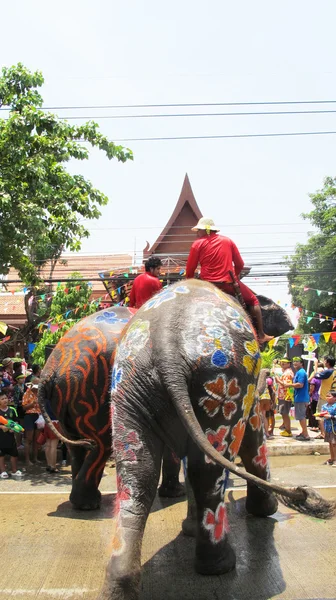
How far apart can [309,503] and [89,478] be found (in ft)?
9.18

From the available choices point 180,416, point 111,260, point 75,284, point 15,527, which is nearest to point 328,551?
point 180,416

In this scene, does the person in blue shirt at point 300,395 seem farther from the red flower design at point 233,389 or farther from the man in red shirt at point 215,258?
the red flower design at point 233,389

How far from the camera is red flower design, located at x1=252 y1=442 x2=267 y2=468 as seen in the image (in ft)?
16.2

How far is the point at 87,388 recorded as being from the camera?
514 cm

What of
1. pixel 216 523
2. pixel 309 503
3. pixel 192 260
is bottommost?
pixel 216 523

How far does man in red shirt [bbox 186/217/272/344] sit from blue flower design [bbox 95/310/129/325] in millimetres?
996

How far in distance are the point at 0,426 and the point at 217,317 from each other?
4.71 m

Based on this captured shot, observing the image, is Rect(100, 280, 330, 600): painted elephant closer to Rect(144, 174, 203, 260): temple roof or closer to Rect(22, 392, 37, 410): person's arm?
Rect(22, 392, 37, 410): person's arm

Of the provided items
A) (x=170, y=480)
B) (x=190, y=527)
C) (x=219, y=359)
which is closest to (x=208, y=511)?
(x=219, y=359)

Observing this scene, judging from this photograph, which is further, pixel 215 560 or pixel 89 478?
pixel 89 478

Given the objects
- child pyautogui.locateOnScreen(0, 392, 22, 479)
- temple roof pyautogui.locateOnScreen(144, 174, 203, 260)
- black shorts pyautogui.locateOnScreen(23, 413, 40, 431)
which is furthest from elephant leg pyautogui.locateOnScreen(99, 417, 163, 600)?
temple roof pyautogui.locateOnScreen(144, 174, 203, 260)

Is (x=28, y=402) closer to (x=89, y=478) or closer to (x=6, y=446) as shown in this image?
(x=6, y=446)

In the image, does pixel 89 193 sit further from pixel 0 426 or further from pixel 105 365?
pixel 105 365

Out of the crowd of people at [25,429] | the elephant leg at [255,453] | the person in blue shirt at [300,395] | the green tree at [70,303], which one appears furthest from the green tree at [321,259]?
the elephant leg at [255,453]
